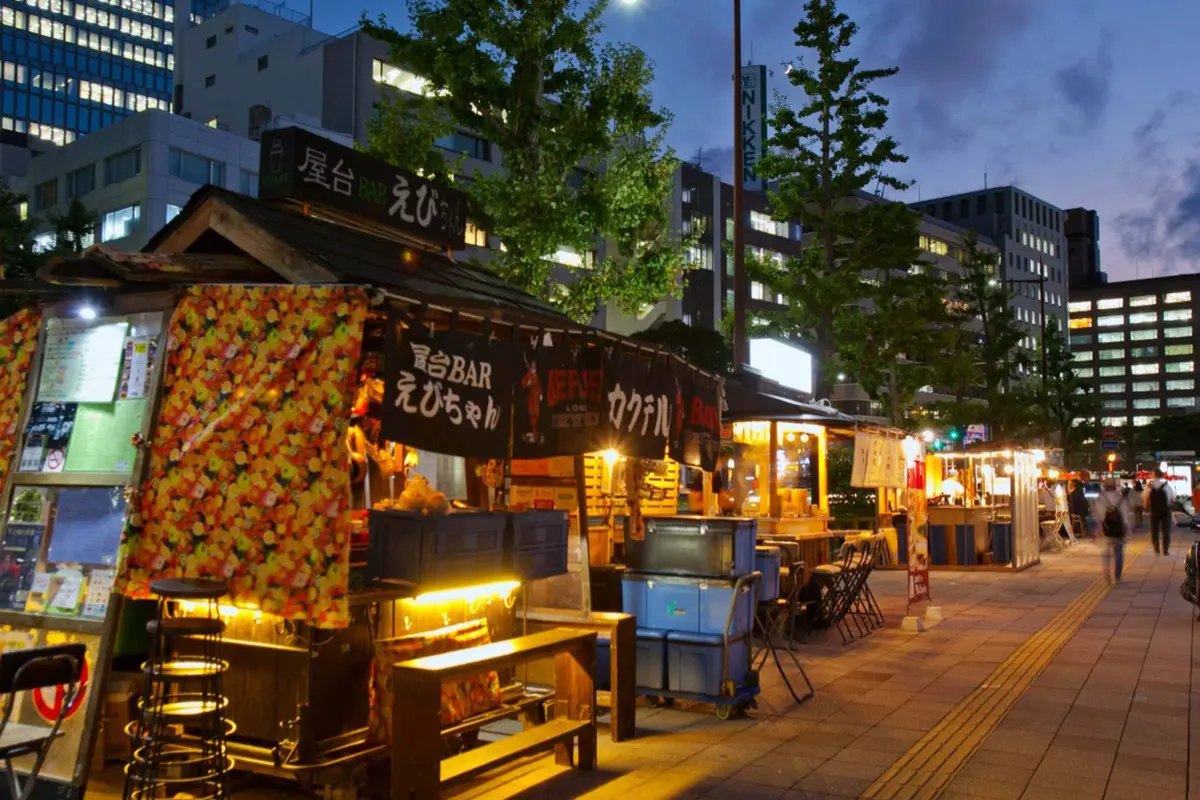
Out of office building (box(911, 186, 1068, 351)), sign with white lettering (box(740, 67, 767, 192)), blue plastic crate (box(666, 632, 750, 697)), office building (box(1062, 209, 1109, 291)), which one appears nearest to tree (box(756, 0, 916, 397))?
sign with white lettering (box(740, 67, 767, 192))

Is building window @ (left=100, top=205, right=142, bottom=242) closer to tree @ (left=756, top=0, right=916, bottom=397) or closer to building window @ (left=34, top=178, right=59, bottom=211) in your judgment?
building window @ (left=34, top=178, right=59, bottom=211)

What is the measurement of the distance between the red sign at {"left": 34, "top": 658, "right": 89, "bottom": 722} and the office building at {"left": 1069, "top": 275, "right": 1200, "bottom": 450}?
585 ft

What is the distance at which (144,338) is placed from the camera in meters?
5.95

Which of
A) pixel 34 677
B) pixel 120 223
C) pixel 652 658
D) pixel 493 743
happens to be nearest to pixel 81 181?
pixel 120 223

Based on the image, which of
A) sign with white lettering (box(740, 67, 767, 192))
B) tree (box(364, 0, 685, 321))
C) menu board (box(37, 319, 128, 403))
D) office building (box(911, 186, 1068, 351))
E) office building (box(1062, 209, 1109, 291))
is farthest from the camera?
office building (box(1062, 209, 1109, 291))

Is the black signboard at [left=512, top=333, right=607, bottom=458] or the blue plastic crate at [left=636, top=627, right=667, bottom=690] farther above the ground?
the black signboard at [left=512, top=333, right=607, bottom=458]

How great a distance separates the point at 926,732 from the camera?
7949 mm

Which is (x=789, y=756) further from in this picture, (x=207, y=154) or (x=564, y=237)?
(x=207, y=154)

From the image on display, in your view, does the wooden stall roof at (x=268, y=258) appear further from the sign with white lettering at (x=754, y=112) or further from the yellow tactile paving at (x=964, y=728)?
the sign with white lettering at (x=754, y=112)

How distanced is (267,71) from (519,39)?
32.2m

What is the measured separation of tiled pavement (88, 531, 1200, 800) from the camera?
650 cm

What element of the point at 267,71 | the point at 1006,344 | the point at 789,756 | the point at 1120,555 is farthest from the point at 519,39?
the point at 267,71

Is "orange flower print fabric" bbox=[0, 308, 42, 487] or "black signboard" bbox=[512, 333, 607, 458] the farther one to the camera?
"black signboard" bbox=[512, 333, 607, 458]

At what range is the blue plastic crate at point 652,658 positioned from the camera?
28.3 ft
